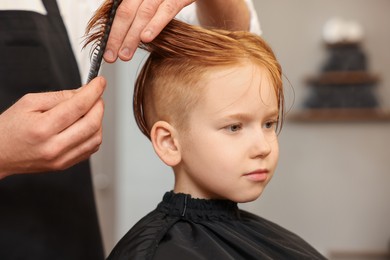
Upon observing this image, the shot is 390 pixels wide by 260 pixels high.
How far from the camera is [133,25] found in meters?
0.86

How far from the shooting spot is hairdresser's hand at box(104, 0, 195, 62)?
33.5 inches

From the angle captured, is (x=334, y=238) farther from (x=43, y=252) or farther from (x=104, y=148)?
(x=43, y=252)

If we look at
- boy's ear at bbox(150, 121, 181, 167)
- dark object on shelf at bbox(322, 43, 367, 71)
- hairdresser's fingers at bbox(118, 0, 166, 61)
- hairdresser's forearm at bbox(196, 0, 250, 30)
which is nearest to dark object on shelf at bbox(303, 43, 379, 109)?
dark object on shelf at bbox(322, 43, 367, 71)

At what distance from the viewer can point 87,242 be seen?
3.82ft

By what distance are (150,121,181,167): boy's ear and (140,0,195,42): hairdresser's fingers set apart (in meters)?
0.18

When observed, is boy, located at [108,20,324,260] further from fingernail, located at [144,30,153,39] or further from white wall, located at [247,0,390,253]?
white wall, located at [247,0,390,253]

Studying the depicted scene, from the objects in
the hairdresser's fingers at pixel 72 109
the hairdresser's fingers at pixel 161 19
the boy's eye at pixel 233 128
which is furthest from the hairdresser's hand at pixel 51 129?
the boy's eye at pixel 233 128

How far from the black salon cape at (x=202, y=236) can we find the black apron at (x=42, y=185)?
0.21m

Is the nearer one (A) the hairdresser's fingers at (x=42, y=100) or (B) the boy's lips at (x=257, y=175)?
(A) the hairdresser's fingers at (x=42, y=100)

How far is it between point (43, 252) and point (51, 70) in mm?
371

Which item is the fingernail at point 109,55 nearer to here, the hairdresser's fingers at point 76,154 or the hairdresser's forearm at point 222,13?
the hairdresser's fingers at point 76,154

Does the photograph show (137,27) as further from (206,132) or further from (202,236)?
(202,236)

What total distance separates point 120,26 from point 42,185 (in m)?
0.43

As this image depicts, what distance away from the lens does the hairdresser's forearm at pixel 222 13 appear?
1063 mm
